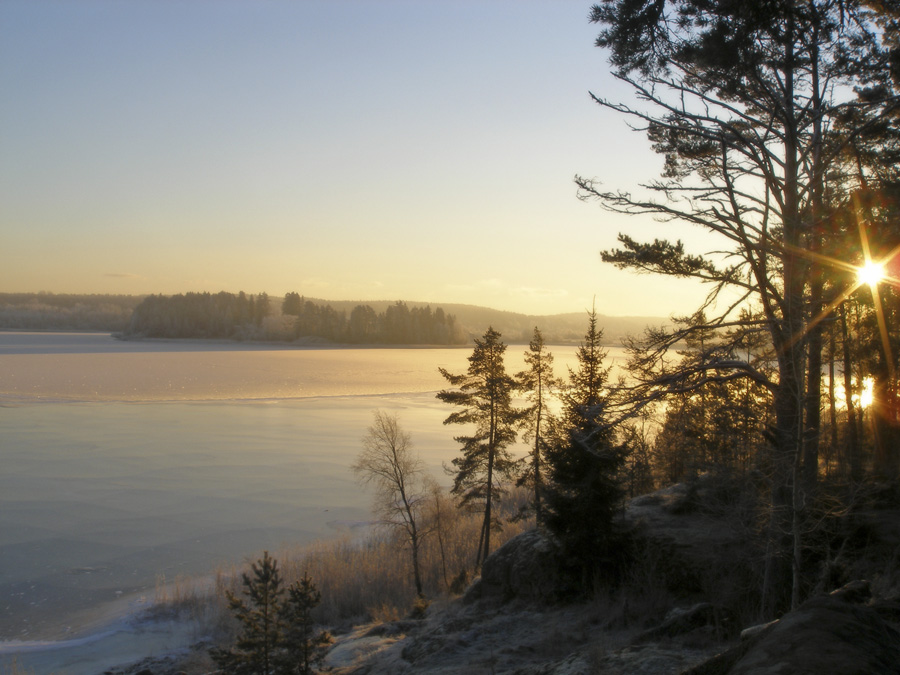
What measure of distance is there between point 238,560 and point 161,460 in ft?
36.2

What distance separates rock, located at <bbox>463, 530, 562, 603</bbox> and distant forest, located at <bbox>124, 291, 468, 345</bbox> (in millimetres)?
92156

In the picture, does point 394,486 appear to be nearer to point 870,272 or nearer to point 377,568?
point 377,568

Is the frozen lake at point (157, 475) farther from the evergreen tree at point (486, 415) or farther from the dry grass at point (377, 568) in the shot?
the evergreen tree at point (486, 415)

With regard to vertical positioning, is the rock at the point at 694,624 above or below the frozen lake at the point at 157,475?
above

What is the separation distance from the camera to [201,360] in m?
70.7

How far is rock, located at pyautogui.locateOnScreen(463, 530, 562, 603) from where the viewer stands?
42.2 ft

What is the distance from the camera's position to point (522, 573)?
13.2m

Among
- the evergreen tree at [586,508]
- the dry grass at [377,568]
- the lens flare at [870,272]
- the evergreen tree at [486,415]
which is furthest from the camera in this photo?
the evergreen tree at [486,415]

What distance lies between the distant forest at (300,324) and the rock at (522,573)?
9216 centimetres

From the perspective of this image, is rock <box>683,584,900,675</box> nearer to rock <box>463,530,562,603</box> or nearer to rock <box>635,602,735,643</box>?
rock <box>635,602,735,643</box>

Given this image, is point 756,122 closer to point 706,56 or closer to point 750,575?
point 706,56

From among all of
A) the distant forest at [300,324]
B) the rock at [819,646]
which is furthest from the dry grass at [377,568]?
the distant forest at [300,324]

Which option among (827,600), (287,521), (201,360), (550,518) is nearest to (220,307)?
(201,360)

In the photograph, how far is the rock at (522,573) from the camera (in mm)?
12852
